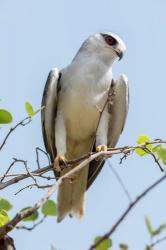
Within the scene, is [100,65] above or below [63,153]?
above

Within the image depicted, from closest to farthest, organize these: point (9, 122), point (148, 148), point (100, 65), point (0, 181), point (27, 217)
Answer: point (27, 217), point (9, 122), point (0, 181), point (148, 148), point (100, 65)

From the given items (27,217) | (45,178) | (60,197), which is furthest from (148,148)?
(60,197)

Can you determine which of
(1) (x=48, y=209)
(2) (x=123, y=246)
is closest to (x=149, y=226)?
(2) (x=123, y=246)

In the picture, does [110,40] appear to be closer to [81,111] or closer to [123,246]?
[81,111]

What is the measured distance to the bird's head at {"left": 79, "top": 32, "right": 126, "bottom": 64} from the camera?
311 inches

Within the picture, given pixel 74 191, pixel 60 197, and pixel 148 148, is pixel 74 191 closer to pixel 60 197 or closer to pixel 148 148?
pixel 60 197

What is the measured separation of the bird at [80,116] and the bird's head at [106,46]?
1.10ft

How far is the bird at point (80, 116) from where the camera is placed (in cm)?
723

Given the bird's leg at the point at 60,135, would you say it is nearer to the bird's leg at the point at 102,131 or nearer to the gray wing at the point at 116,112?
the bird's leg at the point at 102,131

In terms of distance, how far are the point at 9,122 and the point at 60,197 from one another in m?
3.05

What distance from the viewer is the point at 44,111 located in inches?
288

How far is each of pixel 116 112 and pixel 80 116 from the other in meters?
0.45

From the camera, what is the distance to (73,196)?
7.27 metres

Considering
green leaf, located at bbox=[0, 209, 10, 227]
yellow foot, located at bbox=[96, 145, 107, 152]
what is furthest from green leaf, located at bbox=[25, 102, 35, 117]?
yellow foot, located at bbox=[96, 145, 107, 152]
